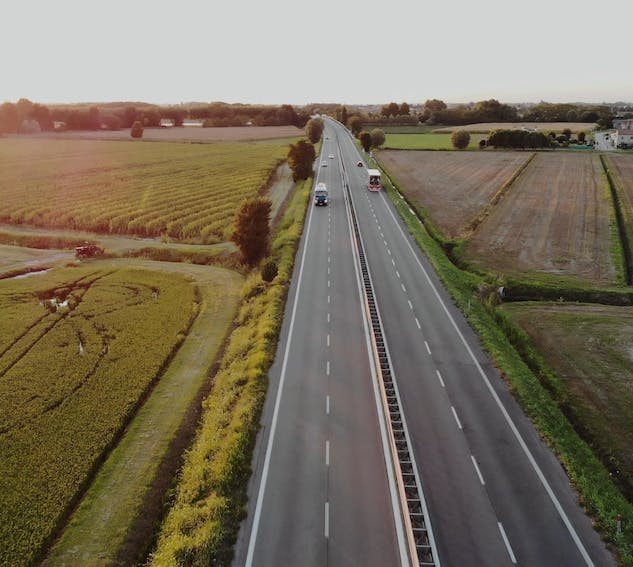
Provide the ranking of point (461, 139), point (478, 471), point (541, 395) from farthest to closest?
point (461, 139), point (541, 395), point (478, 471)

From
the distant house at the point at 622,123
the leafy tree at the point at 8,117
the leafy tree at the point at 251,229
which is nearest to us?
the leafy tree at the point at 251,229

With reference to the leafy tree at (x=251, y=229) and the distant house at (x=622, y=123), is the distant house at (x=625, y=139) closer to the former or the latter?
the distant house at (x=622, y=123)

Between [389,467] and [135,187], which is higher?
[135,187]

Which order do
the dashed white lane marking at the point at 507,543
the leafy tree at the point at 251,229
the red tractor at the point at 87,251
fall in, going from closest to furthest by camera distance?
the dashed white lane marking at the point at 507,543, the leafy tree at the point at 251,229, the red tractor at the point at 87,251

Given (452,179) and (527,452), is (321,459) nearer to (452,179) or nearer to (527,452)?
(527,452)

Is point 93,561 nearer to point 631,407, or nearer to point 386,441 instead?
point 386,441

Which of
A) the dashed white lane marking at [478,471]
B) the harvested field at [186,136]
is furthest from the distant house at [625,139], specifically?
the dashed white lane marking at [478,471]

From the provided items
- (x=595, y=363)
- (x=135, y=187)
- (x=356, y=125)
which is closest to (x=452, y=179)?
(x=135, y=187)

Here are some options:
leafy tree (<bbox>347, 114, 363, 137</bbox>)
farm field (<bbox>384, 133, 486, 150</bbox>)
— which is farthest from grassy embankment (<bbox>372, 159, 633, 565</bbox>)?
leafy tree (<bbox>347, 114, 363, 137</bbox>)
